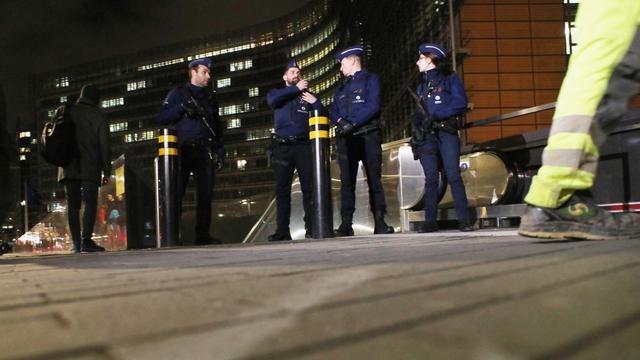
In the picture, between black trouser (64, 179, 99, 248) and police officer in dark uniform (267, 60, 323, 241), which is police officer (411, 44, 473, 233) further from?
Result: black trouser (64, 179, 99, 248)

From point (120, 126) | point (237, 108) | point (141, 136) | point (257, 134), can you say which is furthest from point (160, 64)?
point (257, 134)

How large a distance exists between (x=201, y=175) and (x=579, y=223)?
4525mm

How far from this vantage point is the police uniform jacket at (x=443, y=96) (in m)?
6.09

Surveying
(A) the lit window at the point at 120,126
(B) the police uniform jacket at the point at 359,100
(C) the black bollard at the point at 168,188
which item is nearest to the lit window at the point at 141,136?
(A) the lit window at the point at 120,126

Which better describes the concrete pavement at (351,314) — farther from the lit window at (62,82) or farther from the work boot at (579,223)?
the lit window at (62,82)

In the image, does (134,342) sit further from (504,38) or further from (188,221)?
(504,38)

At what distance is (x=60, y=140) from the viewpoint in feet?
20.5

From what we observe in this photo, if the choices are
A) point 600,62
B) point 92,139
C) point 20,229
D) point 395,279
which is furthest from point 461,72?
point 20,229

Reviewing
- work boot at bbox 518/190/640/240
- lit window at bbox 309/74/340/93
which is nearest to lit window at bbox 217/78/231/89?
lit window at bbox 309/74/340/93

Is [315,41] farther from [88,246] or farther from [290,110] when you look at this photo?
[88,246]

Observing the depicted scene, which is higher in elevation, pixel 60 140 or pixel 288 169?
pixel 60 140

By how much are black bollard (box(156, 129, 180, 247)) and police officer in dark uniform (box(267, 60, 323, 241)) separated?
106 cm

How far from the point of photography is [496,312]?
1.03 meters

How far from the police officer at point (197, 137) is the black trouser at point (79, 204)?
89 cm
